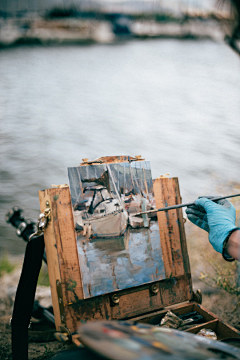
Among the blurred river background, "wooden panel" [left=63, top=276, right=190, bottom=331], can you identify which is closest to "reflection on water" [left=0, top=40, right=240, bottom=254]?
the blurred river background

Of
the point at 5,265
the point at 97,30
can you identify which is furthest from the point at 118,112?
the point at 5,265

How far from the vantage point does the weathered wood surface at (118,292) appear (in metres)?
0.91

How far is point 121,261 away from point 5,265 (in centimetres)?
97

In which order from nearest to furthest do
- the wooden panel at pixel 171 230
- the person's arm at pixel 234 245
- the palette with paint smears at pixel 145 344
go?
the palette with paint smears at pixel 145 344
the person's arm at pixel 234 245
the wooden panel at pixel 171 230

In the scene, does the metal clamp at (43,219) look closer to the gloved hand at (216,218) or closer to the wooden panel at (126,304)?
the wooden panel at (126,304)

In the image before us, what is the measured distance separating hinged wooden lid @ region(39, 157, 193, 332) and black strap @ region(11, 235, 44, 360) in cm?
6

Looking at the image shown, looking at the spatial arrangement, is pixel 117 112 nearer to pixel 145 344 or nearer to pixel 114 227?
pixel 114 227

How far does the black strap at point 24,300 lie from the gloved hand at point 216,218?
694 millimetres

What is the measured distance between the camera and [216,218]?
895mm

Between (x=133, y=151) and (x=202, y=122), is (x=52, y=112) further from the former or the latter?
(x=202, y=122)

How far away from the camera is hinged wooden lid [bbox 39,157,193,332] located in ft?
2.99

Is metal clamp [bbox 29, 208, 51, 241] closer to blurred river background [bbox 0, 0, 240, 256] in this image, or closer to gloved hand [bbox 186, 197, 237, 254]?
gloved hand [bbox 186, 197, 237, 254]

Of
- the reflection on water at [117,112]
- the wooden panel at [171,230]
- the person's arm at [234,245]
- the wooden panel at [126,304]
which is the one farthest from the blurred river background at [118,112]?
the person's arm at [234,245]

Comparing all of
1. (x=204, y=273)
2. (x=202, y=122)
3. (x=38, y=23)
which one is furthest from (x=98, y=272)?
(x=38, y=23)
